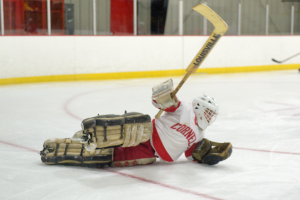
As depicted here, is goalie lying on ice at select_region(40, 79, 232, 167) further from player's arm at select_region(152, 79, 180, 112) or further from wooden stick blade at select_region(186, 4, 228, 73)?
wooden stick blade at select_region(186, 4, 228, 73)

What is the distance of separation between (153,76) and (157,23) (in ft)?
4.77

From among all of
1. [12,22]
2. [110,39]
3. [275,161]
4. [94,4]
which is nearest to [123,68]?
[110,39]

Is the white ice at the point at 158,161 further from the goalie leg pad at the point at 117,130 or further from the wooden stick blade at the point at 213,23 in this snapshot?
the wooden stick blade at the point at 213,23

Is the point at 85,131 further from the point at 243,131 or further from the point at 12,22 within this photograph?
the point at 12,22

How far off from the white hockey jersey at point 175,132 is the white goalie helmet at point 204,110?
0.03 metres

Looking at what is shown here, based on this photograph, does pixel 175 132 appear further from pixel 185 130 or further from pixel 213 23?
pixel 213 23

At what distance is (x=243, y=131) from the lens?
12.6 ft

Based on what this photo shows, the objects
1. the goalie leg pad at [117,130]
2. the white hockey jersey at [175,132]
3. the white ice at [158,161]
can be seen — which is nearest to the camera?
the white ice at [158,161]

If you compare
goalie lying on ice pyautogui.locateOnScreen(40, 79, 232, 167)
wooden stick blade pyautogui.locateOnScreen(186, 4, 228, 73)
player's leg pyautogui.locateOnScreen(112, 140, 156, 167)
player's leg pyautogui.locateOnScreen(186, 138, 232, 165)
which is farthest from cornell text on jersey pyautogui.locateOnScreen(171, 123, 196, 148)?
wooden stick blade pyautogui.locateOnScreen(186, 4, 228, 73)

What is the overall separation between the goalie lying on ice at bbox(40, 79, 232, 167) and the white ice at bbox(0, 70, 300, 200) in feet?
0.22

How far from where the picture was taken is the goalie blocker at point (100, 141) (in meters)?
2.36

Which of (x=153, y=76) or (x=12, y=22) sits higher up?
(x=12, y=22)

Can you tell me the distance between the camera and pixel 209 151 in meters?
2.65

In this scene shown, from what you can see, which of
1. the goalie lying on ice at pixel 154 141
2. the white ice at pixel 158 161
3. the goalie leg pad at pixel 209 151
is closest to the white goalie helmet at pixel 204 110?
the goalie lying on ice at pixel 154 141
